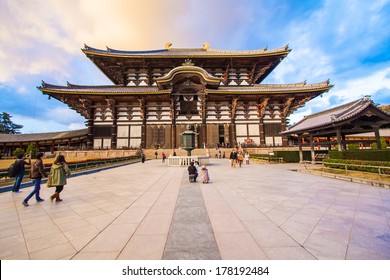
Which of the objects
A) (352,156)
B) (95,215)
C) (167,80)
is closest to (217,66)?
(167,80)

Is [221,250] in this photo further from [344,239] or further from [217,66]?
[217,66]

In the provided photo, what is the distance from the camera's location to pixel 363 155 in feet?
27.5

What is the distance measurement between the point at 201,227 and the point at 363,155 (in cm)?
1065

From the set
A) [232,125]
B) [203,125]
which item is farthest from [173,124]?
[232,125]

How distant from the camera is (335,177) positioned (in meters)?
7.41

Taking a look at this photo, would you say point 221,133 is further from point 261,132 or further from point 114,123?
point 114,123

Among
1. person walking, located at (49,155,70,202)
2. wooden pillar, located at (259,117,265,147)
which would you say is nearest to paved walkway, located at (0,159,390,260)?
person walking, located at (49,155,70,202)

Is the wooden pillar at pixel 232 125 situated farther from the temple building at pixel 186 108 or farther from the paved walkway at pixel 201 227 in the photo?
the paved walkway at pixel 201 227

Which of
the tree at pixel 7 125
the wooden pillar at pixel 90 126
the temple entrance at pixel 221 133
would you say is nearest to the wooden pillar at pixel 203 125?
the temple entrance at pixel 221 133

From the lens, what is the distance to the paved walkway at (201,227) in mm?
2145

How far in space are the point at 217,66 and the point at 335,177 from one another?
2314cm

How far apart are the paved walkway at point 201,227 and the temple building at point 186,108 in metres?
17.5

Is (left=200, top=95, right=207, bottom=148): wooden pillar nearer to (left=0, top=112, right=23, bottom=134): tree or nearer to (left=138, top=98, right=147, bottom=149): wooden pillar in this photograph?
(left=138, top=98, right=147, bottom=149): wooden pillar

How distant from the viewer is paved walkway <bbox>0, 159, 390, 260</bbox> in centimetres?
214
